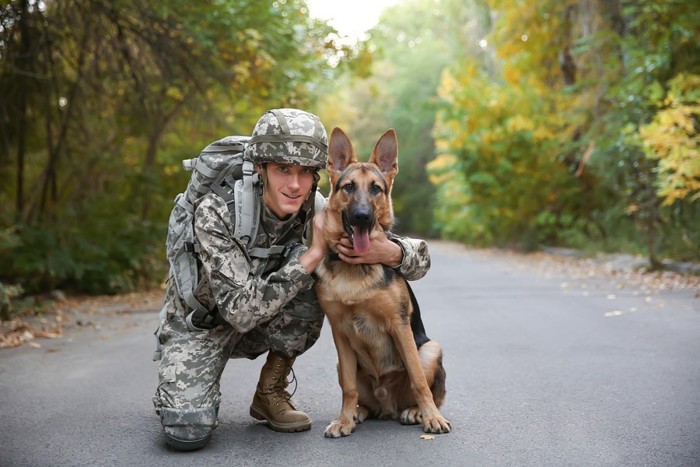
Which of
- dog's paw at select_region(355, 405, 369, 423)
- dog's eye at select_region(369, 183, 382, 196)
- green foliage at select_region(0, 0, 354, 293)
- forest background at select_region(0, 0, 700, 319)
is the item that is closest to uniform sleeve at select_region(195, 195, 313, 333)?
dog's eye at select_region(369, 183, 382, 196)

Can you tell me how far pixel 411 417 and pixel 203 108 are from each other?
1073 cm

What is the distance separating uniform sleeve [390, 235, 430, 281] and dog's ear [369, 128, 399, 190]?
416 millimetres

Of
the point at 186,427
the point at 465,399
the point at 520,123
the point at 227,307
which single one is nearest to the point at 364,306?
the point at 227,307

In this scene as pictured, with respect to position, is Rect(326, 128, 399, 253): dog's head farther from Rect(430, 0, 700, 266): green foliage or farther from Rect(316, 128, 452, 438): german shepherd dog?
Rect(430, 0, 700, 266): green foliage

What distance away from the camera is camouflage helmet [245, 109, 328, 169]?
4.32m

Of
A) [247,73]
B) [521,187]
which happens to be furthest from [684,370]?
[521,187]

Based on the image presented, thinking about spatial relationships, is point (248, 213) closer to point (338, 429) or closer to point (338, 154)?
point (338, 154)

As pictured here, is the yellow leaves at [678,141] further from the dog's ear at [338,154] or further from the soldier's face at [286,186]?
the soldier's face at [286,186]

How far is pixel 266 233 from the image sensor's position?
4629 mm

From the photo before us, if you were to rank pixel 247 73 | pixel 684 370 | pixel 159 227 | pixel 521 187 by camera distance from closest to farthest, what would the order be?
pixel 684 370 → pixel 247 73 → pixel 159 227 → pixel 521 187

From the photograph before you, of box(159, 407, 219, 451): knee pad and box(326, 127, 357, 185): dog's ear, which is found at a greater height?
box(326, 127, 357, 185): dog's ear

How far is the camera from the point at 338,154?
4.55m

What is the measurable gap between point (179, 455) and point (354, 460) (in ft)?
3.39

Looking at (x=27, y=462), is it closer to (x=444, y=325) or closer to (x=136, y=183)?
(x=444, y=325)
